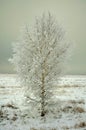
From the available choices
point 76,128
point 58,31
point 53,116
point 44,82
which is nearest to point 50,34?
point 58,31

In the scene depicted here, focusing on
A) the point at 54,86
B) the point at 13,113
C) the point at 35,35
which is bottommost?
the point at 13,113

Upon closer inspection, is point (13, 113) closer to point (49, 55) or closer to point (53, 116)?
point (53, 116)

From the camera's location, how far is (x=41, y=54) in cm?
2119

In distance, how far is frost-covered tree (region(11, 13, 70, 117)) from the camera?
21047mm

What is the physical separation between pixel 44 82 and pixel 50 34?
3811 millimetres

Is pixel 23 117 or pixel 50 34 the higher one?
pixel 50 34

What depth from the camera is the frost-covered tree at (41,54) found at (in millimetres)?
21047

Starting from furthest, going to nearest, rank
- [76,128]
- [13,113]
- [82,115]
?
[13,113] < [82,115] < [76,128]

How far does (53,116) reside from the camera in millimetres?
20953

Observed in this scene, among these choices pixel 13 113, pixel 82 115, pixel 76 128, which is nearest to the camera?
pixel 76 128

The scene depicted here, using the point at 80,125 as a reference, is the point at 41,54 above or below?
above

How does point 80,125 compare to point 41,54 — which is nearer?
point 80,125

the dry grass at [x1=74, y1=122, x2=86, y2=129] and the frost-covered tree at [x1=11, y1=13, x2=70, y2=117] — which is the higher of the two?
the frost-covered tree at [x1=11, y1=13, x2=70, y2=117]

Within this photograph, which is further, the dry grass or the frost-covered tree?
the frost-covered tree
